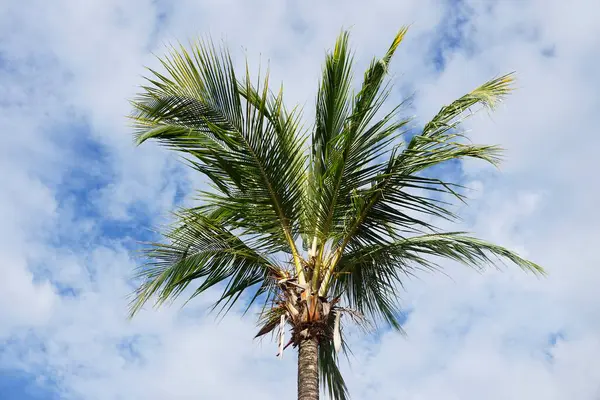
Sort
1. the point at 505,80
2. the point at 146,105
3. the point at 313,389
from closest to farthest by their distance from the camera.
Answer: the point at 313,389, the point at 505,80, the point at 146,105

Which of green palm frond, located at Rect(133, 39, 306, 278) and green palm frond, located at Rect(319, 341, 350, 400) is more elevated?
green palm frond, located at Rect(133, 39, 306, 278)

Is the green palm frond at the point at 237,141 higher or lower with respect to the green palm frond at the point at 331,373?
higher

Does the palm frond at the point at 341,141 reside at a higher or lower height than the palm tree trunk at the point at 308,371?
higher

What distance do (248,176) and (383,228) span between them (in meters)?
1.86

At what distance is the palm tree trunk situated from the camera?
23.9 feet

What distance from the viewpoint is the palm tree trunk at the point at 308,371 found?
7.27 metres

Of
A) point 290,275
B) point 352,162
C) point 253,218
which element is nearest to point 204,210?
point 253,218

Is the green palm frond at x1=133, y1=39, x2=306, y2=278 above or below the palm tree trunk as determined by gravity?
above

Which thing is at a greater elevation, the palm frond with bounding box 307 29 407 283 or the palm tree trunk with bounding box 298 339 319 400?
the palm frond with bounding box 307 29 407 283

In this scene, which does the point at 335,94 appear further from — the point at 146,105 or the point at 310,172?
the point at 146,105

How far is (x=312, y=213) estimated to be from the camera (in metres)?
8.22

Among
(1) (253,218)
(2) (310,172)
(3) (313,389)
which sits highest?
(2) (310,172)

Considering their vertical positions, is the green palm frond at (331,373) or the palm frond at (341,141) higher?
the palm frond at (341,141)

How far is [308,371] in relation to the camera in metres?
7.38
